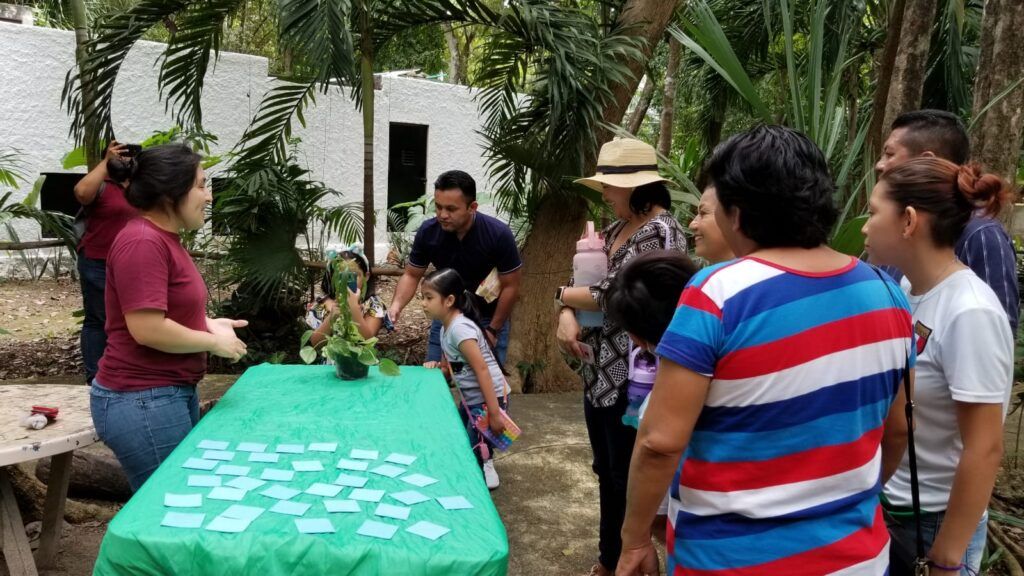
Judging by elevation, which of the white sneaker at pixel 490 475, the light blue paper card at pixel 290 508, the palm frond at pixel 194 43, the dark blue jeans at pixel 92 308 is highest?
the palm frond at pixel 194 43

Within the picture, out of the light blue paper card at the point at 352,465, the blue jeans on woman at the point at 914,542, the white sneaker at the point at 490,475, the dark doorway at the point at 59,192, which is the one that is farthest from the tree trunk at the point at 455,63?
the blue jeans on woman at the point at 914,542

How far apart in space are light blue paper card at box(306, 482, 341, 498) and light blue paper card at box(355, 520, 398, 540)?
0.19 m

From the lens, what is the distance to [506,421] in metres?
3.43

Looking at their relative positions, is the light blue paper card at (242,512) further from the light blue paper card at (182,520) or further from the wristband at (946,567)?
the wristband at (946,567)

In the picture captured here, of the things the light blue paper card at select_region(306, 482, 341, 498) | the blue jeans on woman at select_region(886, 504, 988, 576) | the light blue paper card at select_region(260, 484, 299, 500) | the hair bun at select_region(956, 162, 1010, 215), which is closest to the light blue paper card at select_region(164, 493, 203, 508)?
the light blue paper card at select_region(260, 484, 299, 500)

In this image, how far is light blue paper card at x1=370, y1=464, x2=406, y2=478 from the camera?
79.8 inches

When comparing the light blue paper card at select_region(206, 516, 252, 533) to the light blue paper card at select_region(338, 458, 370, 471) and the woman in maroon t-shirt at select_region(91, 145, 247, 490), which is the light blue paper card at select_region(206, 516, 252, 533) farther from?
the woman in maroon t-shirt at select_region(91, 145, 247, 490)

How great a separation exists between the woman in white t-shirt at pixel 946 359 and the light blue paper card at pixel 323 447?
140cm

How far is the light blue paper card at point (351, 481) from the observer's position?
76.7 inches

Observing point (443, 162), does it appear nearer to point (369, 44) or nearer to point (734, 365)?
point (369, 44)

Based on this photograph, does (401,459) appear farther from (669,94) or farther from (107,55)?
(669,94)

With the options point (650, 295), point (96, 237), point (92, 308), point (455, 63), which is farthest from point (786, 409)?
point (455, 63)

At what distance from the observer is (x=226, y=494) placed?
6.05 feet

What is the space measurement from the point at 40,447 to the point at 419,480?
1.18 metres
